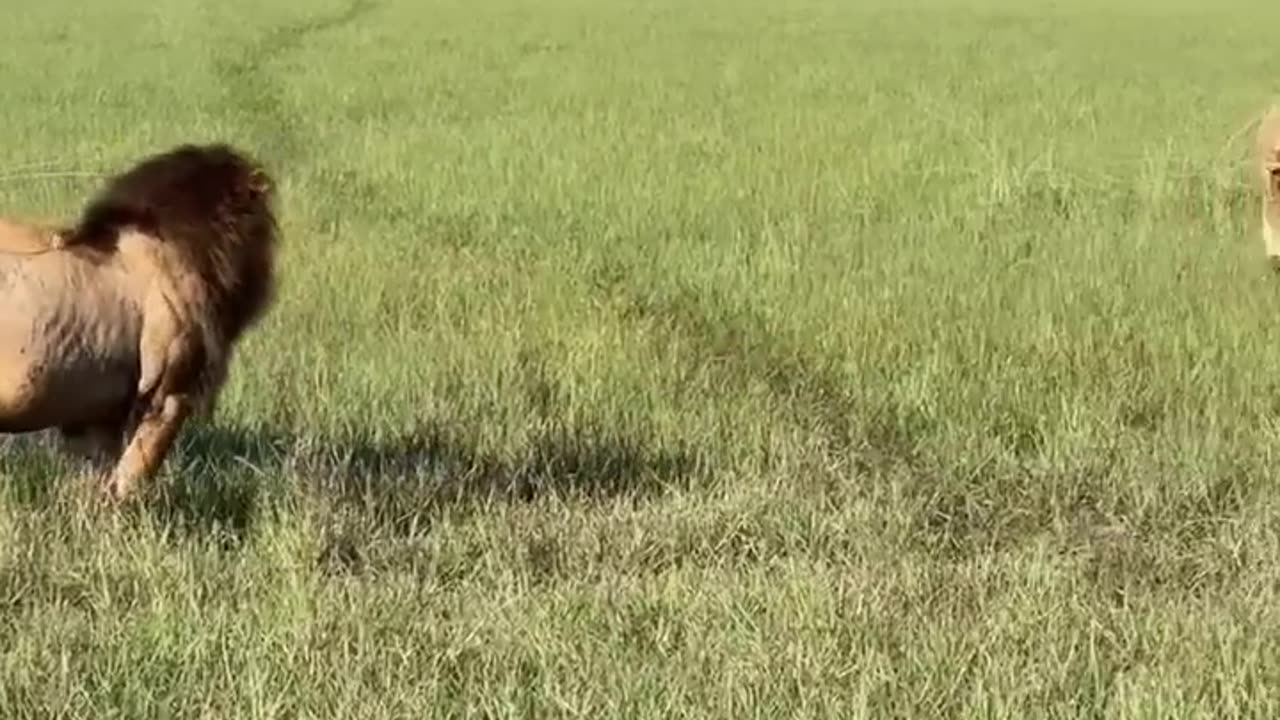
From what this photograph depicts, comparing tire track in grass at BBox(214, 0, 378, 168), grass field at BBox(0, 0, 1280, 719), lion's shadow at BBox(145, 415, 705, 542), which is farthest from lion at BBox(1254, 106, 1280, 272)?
tire track in grass at BBox(214, 0, 378, 168)

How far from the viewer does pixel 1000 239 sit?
8.32m

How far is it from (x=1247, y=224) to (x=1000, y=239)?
1.33m

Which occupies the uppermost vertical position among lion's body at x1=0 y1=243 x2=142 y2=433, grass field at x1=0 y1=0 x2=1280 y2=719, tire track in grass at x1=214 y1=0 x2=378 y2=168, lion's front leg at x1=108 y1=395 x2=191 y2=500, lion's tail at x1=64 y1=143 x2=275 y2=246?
lion's tail at x1=64 y1=143 x2=275 y2=246

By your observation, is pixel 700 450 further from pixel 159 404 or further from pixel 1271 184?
pixel 1271 184

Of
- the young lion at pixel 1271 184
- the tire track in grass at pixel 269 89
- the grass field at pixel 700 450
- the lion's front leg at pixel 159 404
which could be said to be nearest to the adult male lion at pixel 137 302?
the lion's front leg at pixel 159 404

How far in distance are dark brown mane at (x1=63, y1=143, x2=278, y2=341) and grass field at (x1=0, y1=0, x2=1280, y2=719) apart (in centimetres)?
45

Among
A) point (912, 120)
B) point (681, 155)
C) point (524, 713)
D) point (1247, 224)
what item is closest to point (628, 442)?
point (524, 713)

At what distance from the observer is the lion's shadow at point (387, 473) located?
4.40m

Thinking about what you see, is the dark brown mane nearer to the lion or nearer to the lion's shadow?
the lion's shadow

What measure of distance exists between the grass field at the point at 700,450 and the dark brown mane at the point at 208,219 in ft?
1.47

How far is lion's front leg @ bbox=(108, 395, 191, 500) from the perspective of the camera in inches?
158

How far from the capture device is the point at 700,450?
511cm

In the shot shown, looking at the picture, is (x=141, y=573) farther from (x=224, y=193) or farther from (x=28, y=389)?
(x=224, y=193)

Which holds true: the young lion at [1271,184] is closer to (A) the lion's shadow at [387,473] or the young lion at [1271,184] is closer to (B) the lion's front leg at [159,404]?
(A) the lion's shadow at [387,473]
